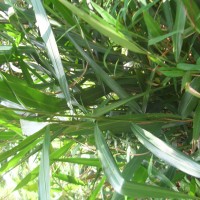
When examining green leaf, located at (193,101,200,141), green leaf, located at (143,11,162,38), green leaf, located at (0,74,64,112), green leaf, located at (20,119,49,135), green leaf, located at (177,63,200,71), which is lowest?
green leaf, located at (193,101,200,141)

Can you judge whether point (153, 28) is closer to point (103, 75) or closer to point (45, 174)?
point (103, 75)

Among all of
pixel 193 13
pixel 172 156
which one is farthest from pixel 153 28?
pixel 172 156

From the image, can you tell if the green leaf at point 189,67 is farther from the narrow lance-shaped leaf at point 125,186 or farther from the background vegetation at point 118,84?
the narrow lance-shaped leaf at point 125,186

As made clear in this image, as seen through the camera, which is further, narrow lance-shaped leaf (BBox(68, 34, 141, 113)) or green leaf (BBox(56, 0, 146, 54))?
narrow lance-shaped leaf (BBox(68, 34, 141, 113))

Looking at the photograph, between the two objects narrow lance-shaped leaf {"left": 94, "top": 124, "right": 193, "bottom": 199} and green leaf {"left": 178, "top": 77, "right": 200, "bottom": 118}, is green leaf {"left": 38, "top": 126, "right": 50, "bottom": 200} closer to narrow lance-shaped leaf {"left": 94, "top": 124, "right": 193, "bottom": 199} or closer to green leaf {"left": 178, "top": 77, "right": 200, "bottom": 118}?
narrow lance-shaped leaf {"left": 94, "top": 124, "right": 193, "bottom": 199}

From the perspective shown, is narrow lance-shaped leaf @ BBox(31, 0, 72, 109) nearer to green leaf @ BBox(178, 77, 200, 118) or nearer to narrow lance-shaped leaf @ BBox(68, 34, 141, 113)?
narrow lance-shaped leaf @ BBox(68, 34, 141, 113)

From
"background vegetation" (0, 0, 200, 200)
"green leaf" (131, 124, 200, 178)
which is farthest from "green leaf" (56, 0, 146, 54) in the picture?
"green leaf" (131, 124, 200, 178)

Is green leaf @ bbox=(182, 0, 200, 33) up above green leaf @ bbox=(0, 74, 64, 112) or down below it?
above

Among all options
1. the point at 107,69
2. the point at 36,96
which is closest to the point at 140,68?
the point at 107,69

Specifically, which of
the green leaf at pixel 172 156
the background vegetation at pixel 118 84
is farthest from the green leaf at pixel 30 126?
the green leaf at pixel 172 156
